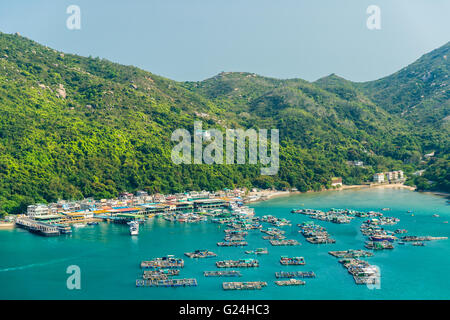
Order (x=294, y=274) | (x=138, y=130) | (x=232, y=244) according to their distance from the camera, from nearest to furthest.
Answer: (x=294, y=274) < (x=232, y=244) < (x=138, y=130)

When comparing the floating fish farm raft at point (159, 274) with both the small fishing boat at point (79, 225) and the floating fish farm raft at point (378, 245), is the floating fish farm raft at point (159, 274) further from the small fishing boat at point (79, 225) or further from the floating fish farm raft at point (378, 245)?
the small fishing boat at point (79, 225)

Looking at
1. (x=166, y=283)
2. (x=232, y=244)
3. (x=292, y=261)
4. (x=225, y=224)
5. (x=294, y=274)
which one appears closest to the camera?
(x=166, y=283)

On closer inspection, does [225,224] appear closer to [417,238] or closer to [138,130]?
[417,238]

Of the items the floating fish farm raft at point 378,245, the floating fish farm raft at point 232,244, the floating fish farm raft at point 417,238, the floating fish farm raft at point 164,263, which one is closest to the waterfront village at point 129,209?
the floating fish farm raft at point 232,244

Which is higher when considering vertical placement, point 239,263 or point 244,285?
point 239,263

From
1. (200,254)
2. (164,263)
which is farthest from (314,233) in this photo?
(164,263)

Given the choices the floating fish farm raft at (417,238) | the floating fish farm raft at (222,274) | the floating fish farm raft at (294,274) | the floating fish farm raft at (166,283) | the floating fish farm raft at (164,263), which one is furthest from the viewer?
the floating fish farm raft at (417,238)

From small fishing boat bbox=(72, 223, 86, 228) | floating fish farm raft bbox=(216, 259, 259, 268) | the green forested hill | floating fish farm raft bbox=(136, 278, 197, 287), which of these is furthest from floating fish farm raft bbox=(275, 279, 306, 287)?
the green forested hill
